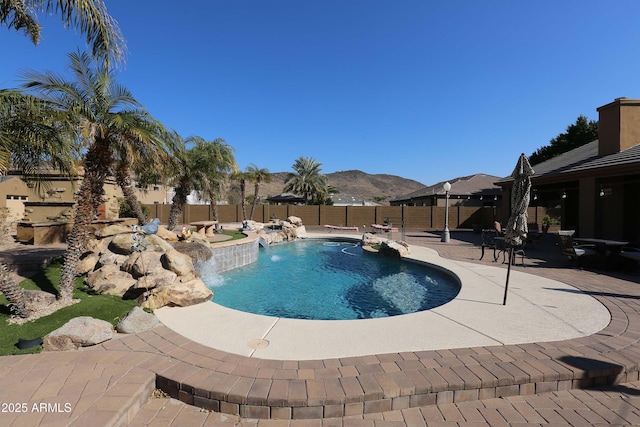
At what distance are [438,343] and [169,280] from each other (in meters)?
5.01

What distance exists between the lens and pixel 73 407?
8.41ft

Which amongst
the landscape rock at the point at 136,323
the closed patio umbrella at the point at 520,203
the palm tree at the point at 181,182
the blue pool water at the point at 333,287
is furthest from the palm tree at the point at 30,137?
the closed patio umbrella at the point at 520,203

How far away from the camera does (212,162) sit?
1602 cm

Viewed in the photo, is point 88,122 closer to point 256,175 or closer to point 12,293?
point 12,293

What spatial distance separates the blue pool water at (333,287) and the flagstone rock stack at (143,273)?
1208mm

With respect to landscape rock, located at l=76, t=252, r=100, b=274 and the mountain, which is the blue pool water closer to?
landscape rock, located at l=76, t=252, r=100, b=274

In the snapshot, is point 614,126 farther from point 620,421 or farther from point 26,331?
point 26,331

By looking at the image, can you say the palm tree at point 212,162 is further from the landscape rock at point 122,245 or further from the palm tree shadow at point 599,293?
the palm tree shadow at point 599,293

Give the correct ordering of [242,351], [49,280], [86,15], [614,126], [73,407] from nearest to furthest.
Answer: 1. [73,407]
2. [242,351]
3. [86,15]
4. [49,280]
5. [614,126]

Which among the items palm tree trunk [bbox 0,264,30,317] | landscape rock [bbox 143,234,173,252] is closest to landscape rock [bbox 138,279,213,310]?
palm tree trunk [bbox 0,264,30,317]

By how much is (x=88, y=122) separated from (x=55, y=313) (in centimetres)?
330

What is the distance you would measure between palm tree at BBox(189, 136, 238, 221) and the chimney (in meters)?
18.0

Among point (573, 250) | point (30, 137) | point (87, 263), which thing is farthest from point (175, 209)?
point (573, 250)

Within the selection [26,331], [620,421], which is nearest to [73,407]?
[26,331]
